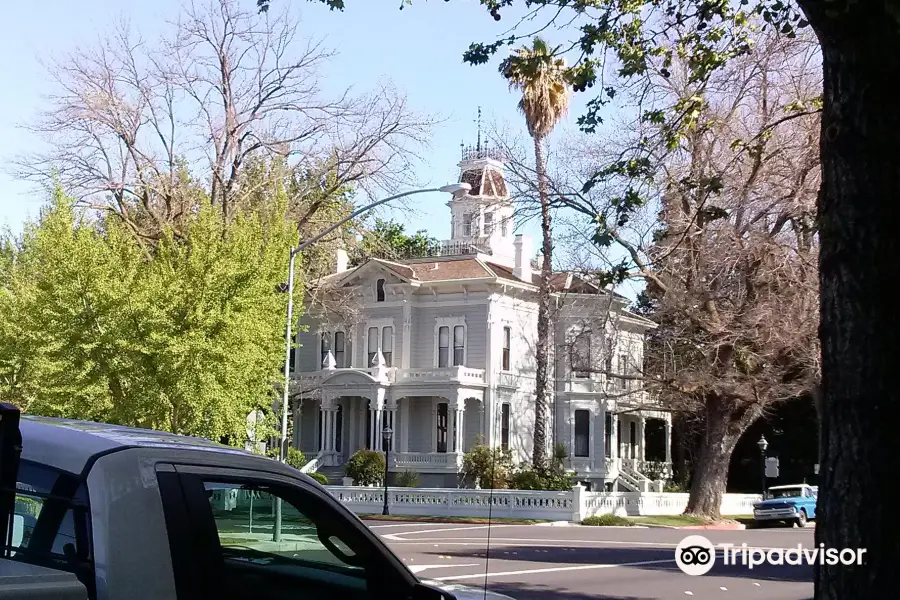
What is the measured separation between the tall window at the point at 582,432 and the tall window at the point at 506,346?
4586mm

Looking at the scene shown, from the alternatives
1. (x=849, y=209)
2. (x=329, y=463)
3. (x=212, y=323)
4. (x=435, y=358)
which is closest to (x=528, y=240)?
(x=435, y=358)

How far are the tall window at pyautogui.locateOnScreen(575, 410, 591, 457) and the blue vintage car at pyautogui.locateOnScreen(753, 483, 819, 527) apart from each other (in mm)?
12517

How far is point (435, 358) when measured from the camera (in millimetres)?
49062

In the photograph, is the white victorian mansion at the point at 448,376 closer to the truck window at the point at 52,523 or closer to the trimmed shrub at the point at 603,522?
the trimmed shrub at the point at 603,522

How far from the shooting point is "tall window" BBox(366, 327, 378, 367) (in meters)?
50.1

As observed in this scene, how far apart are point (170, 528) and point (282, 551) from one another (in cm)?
76

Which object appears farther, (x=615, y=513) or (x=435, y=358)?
(x=435, y=358)

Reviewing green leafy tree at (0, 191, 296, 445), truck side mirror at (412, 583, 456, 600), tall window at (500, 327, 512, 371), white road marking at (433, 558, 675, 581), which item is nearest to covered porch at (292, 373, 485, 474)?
tall window at (500, 327, 512, 371)

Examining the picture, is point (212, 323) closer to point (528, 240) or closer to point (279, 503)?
point (279, 503)

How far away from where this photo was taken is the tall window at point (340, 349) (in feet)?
168

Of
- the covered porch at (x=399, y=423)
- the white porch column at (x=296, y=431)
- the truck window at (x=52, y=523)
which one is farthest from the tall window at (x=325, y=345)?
the truck window at (x=52, y=523)

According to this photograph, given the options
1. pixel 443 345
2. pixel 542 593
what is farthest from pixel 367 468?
pixel 542 593

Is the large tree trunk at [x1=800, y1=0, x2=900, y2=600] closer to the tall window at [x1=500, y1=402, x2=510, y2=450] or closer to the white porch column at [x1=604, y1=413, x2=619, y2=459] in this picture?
the tall window at [x1=500, y1=402, x2=510, y2=450]

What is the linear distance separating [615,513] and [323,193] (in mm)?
16321
